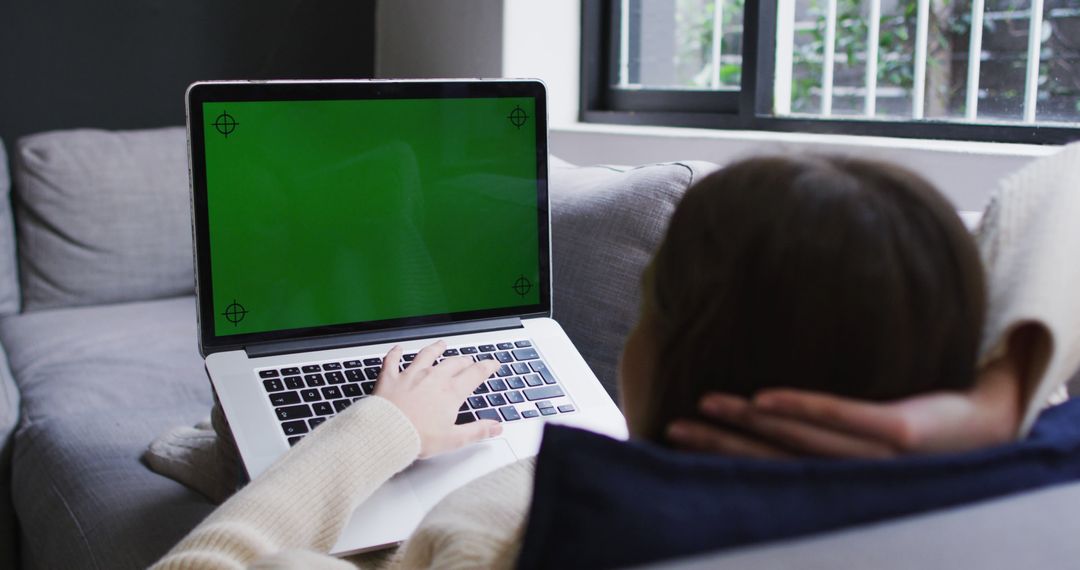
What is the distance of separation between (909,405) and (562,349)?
0.68 meters

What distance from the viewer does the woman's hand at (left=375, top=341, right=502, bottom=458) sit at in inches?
35.2

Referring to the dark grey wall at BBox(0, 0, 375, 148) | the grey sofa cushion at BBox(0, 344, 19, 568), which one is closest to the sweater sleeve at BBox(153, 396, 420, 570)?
the grey sofa cushion at BBox(0, 344, 19, 568)

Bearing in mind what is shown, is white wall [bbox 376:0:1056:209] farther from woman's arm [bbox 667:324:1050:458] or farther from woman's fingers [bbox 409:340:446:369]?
woman's arm [bbox 667:324:1050:458]

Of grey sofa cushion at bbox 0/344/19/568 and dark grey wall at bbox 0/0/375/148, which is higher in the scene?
dark grey wall at bbox 0/0/375/148

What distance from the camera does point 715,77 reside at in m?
2.36

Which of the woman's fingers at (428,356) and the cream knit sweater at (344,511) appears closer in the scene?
the cream knit sweater at (344,511)

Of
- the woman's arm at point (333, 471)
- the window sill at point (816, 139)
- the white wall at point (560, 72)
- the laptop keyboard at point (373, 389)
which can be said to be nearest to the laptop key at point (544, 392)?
the laptop keyboard at point (373, 389)

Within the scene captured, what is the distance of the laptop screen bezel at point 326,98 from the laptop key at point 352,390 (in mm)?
108

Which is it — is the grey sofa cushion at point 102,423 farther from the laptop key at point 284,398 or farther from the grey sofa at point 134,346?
the laptop key at point 284,398

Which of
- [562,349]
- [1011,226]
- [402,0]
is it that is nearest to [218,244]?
[562,349]

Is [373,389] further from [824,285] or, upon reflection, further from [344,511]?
[824,285]

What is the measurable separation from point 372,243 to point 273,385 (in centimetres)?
20

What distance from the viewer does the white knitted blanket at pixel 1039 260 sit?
51 cm

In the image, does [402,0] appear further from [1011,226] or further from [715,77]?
[1011,226]
